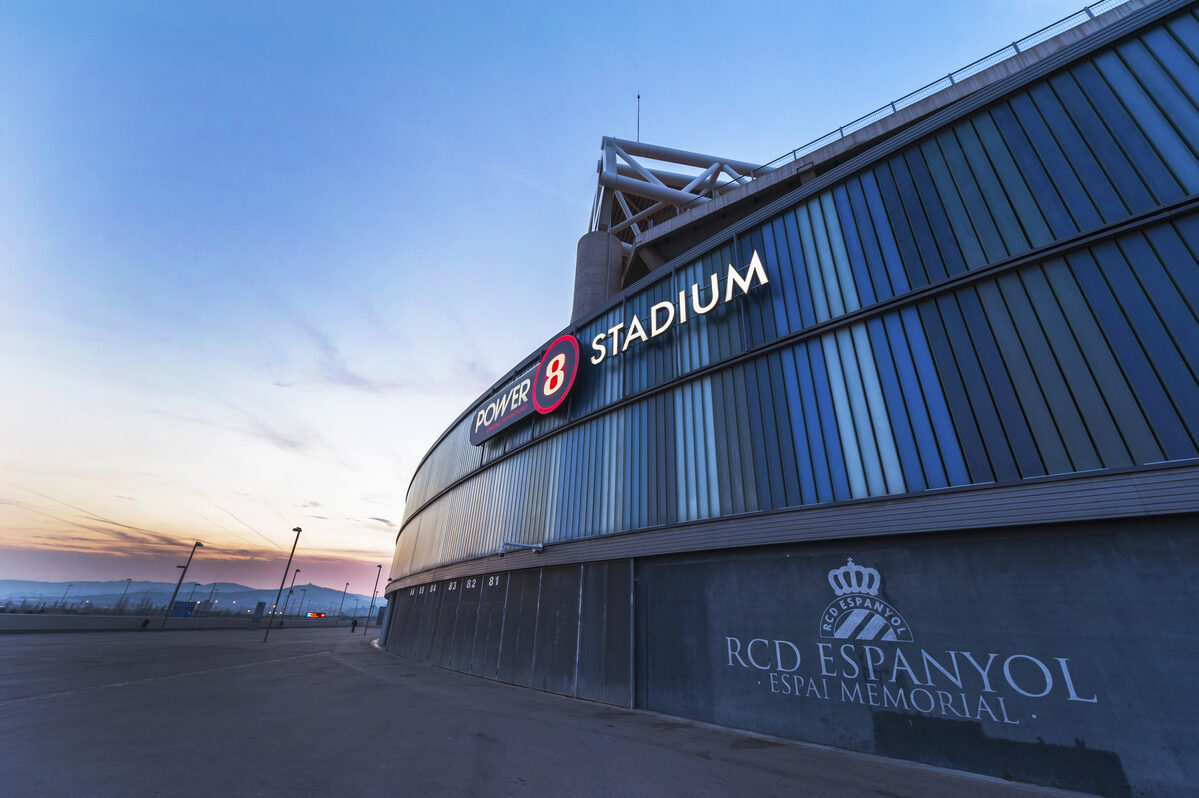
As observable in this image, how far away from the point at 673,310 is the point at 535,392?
333 inches

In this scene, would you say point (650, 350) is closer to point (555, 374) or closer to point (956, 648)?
point (555, 374)

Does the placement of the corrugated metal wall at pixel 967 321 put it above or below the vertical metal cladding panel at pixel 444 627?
above

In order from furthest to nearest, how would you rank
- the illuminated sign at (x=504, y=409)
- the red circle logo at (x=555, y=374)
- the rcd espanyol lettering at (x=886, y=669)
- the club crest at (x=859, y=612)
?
the illuminated sign at (x=504, y=409) → the red circle logo at (x=555, y=374) → the club crest at (x=859, y=612) → the rcd espanyol lettering at (x=886, y=669)

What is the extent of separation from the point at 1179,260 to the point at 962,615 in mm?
7840

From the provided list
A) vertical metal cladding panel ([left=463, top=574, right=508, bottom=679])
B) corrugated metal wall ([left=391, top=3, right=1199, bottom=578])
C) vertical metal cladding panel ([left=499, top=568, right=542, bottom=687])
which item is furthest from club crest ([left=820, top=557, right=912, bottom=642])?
vertical metal cladding panel ([left=463, top=574, right=508, bottom=679])

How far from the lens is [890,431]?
420 inches

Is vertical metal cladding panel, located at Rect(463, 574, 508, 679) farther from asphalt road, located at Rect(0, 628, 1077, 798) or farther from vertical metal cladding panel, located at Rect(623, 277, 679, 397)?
vertical metal cladding panel, located at Rect(623, 277, 679, 397)

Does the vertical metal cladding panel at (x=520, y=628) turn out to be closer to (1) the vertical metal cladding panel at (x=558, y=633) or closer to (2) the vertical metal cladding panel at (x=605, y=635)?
(1) the vertical metal cladding panel at (x=558, y=633)

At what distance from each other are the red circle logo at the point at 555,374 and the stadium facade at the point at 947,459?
12.8 feet

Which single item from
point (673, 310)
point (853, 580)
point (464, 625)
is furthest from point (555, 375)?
point (853, 580)

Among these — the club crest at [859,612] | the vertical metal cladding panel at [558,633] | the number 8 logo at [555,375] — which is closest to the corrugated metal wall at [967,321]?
the club crest at [859,612]

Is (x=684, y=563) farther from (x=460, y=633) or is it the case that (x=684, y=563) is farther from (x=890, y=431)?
(x=460, y=633)

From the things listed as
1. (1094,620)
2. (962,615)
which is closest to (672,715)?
(962,615)

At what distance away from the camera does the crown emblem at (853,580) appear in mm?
10031
